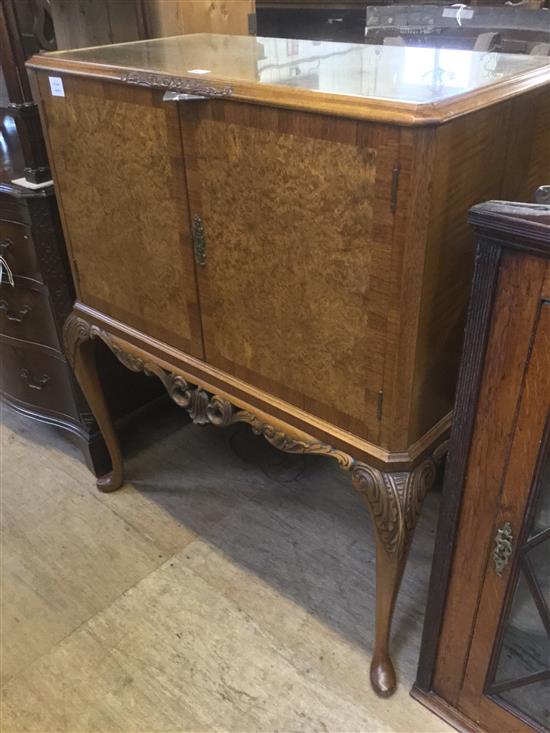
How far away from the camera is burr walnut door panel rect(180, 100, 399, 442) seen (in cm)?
86

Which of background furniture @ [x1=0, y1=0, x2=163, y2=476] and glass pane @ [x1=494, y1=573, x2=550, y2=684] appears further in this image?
background furniture @ [x1=0, y1=0, x2=163, y2=476]

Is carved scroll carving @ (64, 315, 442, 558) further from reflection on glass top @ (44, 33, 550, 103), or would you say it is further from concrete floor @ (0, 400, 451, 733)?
reflection on glass top @ (44, 33, 550, 103)

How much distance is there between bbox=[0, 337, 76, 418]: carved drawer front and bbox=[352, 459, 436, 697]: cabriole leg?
3.28 ft

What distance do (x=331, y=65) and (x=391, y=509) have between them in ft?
2.38

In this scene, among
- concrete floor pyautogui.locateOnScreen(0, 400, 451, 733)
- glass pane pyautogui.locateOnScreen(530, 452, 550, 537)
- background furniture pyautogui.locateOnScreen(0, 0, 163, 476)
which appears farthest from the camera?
background furniture pyautogui.locateOnScreen(0, 0, 163, 476)

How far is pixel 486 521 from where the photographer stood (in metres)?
1.00

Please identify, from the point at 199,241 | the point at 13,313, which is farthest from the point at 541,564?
the point at 13,313

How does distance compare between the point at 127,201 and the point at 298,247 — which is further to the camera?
the point at 127,201

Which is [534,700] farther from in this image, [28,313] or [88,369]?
[28,313]

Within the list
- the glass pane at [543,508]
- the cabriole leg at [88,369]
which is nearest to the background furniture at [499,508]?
the glass pane at [543,508]

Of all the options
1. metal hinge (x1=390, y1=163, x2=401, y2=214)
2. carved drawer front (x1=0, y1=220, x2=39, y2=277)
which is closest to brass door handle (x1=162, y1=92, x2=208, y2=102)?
metal hinge (x1=390, y1=163, x2=401, y2=214)

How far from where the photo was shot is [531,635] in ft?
3.43

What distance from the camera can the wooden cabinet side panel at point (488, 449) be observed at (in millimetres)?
822

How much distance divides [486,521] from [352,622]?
56cm
